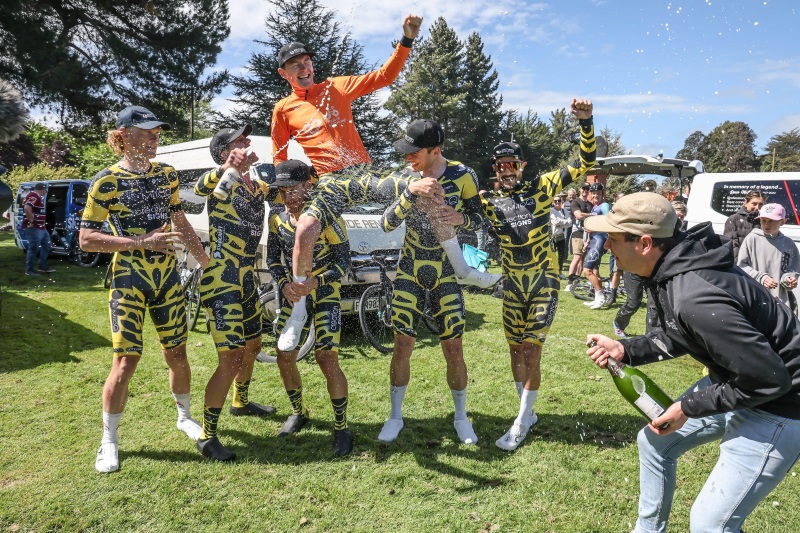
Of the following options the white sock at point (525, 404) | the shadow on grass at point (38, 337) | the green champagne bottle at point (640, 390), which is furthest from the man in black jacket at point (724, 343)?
the shadow on grass at point (38, 337)

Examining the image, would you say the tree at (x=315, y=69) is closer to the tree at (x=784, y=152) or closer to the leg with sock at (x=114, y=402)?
the leg with sock at (x=114, y=402)

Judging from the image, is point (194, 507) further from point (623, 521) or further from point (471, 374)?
point (471, 374)

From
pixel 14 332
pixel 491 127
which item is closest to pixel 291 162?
pixel 14 332

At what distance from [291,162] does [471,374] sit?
330 cm

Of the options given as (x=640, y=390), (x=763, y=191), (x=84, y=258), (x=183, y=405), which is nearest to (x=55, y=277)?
(x=84, y=258)

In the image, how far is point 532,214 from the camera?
13.3 feet

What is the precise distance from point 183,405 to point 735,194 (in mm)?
8821

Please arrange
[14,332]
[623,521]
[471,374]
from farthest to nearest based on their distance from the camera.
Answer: [14,332], [471,374], [623,521]

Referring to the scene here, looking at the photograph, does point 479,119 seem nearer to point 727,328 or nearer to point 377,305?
point 377,305

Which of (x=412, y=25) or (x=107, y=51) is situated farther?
(x=107, y=51)

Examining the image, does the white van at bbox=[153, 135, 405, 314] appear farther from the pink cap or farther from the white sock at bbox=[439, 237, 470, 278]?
the pink cap

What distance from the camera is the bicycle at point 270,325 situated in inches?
233

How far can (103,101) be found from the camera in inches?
603

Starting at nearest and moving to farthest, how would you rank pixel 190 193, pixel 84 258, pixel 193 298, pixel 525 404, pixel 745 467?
pixel 745 467
pixel 525 404
pixel 193 298
pixel 190 193
pixel 84 258
